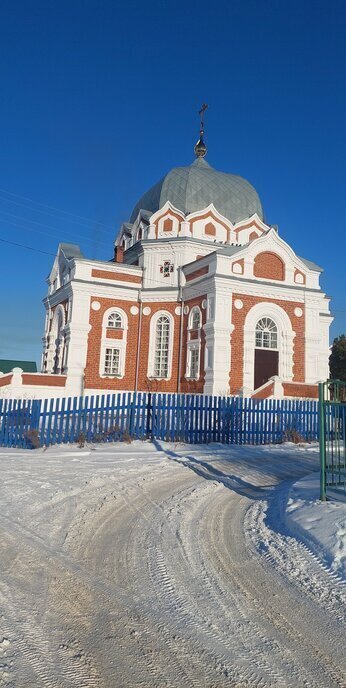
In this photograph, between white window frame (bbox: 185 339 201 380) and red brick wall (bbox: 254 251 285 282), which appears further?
red brick wall (bbox: 254 251 285 282)

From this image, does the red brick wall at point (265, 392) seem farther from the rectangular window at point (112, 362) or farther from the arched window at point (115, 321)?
the arched window at point (115, 321)

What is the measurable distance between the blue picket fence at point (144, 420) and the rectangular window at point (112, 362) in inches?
424

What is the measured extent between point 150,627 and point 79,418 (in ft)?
34.3

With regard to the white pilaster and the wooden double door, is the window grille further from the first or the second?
the wooden double door

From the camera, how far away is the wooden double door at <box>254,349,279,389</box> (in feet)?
76.8

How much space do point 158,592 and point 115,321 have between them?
A: 22759 millimetres

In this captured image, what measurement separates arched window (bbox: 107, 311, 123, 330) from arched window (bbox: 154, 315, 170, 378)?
6.49ft

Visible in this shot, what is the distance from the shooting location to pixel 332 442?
276 inches

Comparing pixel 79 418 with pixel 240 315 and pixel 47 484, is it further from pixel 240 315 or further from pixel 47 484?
pixel 240 315

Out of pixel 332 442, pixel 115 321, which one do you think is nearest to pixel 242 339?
pixel 115 321

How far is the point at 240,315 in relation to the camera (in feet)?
76.3

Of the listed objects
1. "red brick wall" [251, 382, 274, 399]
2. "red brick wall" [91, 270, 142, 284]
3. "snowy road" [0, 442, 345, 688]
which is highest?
"red brick wall" [91, 270, 142, 284]

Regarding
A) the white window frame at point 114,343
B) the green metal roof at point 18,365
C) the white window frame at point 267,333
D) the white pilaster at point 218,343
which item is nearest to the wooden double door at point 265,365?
the white window frame at point 267,333

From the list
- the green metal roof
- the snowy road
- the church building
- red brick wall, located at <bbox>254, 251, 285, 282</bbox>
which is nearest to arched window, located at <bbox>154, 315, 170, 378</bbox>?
the church building
